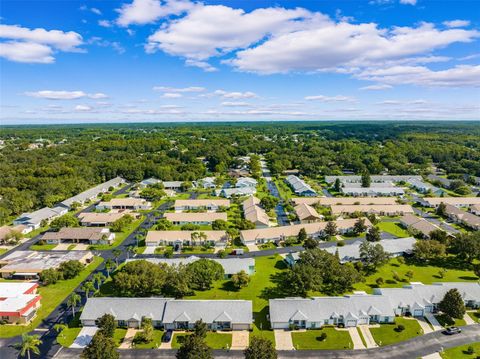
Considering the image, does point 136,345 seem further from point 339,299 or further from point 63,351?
point 339,299

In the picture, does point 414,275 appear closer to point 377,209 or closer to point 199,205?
point 377,209

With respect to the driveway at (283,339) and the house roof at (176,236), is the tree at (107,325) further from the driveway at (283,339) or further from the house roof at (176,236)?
the house roof at (176,236)

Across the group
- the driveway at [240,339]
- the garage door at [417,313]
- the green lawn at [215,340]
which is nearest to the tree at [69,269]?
the green lawn at [215,340]

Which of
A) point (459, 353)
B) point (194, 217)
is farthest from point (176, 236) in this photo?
point (459, 353)

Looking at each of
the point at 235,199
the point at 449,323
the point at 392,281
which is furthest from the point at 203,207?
the point at 449,323

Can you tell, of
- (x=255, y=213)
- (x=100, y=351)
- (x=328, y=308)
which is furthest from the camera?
(x=255, y=213)

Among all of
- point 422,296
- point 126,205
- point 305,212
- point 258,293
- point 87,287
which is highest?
point 305,212
